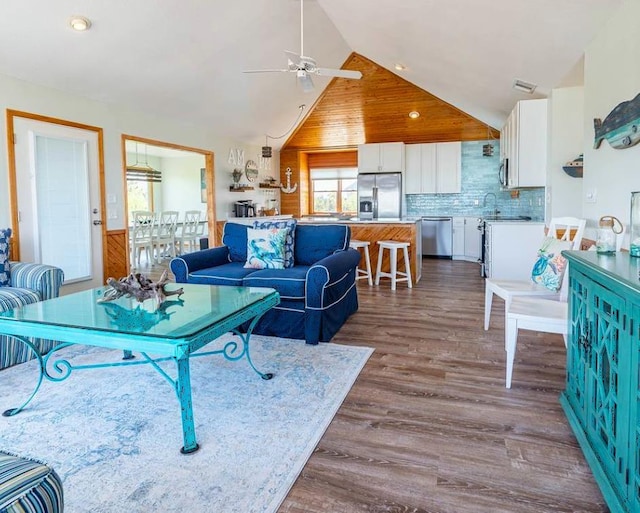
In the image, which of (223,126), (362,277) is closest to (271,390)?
(362,277)

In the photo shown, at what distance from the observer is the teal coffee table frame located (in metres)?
1.98

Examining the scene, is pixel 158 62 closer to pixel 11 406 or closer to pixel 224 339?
pixel 224 339

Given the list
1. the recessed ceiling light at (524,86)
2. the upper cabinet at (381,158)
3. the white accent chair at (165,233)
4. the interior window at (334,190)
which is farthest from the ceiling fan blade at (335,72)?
the interior window at (334,190)

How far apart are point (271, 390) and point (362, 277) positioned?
346 centimetres

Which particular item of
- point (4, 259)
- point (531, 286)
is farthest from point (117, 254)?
point (531, 286)

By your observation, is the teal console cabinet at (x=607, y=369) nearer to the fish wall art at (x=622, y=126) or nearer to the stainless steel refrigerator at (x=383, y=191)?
the fish wall art at (x=622, y=126)

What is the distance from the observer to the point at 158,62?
4.91 meters

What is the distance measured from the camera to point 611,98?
2900mm

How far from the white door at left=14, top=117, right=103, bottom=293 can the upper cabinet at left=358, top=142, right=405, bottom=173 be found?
528 centimetres

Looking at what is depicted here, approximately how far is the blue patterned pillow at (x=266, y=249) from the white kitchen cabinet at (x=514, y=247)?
285cm

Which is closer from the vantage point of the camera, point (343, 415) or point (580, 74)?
point (343, 415)

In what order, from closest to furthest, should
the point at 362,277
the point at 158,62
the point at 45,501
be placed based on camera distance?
the point at 45,501, the point at 158,62, the point at 362,277

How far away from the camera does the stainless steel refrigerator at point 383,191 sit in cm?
873

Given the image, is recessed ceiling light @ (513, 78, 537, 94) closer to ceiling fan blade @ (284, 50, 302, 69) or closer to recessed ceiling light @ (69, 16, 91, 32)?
ceiling fan blade @ (284, 50, 302, 69)
